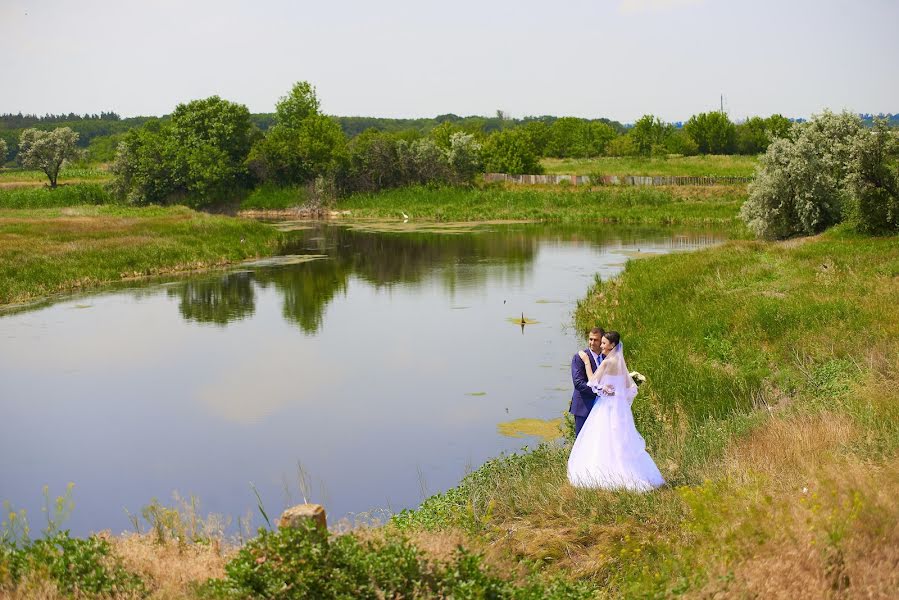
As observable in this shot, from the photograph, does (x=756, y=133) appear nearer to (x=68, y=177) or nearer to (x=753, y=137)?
(x=753, y=137)

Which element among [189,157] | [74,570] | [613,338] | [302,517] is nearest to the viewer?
[74,570]

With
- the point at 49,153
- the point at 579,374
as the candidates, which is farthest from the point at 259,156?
the point at 579,374

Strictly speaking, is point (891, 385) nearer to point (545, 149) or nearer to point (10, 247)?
point (10, 247)

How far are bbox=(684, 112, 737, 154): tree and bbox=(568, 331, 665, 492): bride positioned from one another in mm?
116729

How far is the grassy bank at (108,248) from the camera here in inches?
1411

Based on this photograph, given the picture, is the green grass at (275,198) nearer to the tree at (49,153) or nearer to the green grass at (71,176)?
the tree at (49,153)

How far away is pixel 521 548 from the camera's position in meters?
9.85

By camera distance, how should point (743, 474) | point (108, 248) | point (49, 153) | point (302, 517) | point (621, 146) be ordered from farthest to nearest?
point (621, 146) → point (49, 153) → point (108, 248) → point (743, 474) → point (302, 517)

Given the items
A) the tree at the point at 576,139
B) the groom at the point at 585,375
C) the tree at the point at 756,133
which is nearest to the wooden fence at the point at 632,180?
the tree at the point at 756,133

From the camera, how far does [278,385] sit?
22.2 m

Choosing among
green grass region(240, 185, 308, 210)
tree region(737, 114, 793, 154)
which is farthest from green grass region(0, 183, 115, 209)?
tree region(737, 114, 793, 154)

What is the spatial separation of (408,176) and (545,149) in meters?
55.4

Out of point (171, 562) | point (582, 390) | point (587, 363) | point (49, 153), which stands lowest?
point (171, 562)

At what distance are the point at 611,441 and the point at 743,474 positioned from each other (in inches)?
69.1
